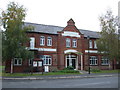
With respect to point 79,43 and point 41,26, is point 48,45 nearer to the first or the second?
point 41,26

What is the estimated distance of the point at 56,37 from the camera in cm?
3394

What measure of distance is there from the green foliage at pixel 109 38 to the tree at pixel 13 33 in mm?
15053

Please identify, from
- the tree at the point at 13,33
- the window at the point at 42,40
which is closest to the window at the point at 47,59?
the window at the point at 42,40

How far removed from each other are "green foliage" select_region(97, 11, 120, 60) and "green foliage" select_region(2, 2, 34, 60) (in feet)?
49.4

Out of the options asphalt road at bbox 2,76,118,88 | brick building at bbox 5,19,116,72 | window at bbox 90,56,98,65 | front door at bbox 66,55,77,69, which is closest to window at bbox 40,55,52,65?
brick building at bbox 5,19,116,72

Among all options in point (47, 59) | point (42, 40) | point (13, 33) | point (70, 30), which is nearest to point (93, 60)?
point (70, 30)

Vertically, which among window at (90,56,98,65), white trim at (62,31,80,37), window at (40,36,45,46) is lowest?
window at (90,56,98,65)

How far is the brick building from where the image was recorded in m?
31.4

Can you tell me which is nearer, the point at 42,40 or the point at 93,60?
the point at 42,40

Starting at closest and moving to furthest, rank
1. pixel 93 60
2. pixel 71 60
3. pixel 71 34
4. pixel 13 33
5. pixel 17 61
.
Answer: pixel 13 33 → pixel 17 61 → pixel 71 60 → pixel 71 34 → pixel 93 60

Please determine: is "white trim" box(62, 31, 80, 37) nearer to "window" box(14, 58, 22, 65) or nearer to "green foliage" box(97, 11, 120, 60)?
"green foliage" box(97, 11, 120, 60)

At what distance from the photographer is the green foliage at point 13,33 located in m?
23.8

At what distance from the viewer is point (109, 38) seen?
33.1 metres

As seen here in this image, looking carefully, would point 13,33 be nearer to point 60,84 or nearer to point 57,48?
point 57,48
